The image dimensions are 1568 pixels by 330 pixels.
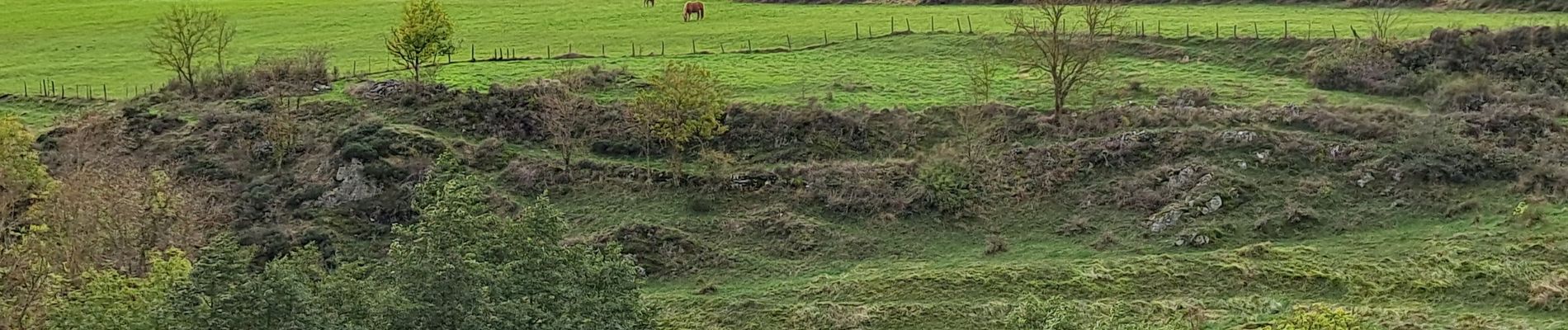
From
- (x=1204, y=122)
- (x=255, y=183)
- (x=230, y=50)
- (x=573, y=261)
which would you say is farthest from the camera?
(x=230, y=50)

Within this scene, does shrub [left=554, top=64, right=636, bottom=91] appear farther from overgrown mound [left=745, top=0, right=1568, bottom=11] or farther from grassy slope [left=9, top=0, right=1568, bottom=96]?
overgrown mound [left=745, top=0, right=1568, bottom=11]

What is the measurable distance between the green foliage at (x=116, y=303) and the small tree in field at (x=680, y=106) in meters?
21.0

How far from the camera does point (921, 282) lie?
39.3m

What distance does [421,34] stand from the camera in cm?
5716

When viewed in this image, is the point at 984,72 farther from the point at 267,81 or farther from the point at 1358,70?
the point at 267,81

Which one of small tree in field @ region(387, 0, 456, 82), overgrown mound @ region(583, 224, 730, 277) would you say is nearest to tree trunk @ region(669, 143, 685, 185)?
overgrown mound @ region(583, 224, 730, 277)

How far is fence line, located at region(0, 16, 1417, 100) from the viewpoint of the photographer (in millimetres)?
60812

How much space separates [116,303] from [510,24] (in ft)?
179

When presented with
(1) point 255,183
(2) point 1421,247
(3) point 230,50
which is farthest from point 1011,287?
(3) point 230,50

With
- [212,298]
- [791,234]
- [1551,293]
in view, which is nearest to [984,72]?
[791,234]

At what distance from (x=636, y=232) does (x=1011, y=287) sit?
1363 cm

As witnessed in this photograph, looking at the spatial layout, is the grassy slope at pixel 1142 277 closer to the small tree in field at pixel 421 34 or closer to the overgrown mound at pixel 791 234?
the overgrown mound at pixel 791 234

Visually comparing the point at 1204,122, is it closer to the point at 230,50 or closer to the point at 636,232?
the point at 636,232

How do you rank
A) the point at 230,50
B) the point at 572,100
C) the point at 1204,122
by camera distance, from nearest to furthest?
the point at 1204,122, the point at 572,100, the point at 230,50
